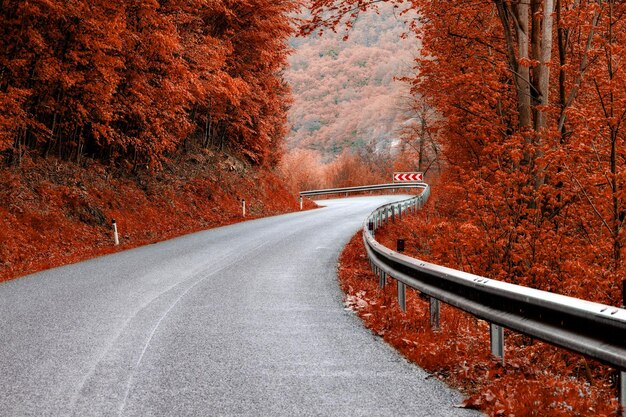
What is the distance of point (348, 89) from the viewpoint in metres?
136

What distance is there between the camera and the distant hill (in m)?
110

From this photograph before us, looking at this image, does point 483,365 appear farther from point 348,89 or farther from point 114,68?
point 348,89

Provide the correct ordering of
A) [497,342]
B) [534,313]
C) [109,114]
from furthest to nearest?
1. [109,114]
2. [497,342]
3. [534,313]

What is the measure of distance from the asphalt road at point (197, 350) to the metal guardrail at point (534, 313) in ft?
2.63

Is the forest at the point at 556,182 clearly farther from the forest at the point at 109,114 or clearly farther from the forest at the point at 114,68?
the forest at the point at 109,114

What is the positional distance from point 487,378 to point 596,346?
3.88ft

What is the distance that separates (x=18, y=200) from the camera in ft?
50.7

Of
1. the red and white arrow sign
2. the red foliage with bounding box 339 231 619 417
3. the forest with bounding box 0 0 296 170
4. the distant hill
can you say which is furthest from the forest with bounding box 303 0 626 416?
the distant hill

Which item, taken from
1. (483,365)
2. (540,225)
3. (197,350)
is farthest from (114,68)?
(483,365)

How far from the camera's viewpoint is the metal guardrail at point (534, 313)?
3432mm

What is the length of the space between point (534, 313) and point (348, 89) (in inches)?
5344

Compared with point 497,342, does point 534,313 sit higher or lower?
higher

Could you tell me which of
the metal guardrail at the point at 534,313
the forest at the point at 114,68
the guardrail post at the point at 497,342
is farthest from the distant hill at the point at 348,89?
the guardrail post at the point at 497,342

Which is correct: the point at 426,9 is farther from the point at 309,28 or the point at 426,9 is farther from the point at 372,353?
the point at 372,353
